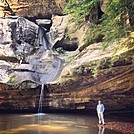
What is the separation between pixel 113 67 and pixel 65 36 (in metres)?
7.94

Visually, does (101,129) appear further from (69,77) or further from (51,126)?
(69,77)

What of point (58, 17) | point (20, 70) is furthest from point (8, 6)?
point (20, 70)

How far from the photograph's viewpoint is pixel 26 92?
20.2 meters

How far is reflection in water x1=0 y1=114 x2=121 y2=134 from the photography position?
543 inches

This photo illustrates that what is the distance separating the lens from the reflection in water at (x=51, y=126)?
13797mm

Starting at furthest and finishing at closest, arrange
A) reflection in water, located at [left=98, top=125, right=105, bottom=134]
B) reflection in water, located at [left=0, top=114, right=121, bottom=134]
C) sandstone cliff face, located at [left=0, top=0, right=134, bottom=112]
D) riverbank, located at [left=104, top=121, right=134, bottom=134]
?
sandstone cliff face, located at [left=0, top=0, right=134, bottom=112] < riverbank, located at [left=104, top=121, right=134, bottom=134] < reflection in water, located at [left=0, top=114, right=121, bottom=134] < reflection in water, located at [left=98, top=125, right=105, bottom=134]

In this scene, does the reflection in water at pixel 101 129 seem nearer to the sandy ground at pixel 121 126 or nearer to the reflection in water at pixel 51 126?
the reflection in water at pixel 51 126

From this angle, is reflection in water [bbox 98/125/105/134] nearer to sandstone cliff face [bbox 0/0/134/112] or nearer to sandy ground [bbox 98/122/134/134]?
sandy ground [bbox 98/122/134/134]

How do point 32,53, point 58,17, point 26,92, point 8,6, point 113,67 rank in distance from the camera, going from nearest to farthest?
point 113,67, point 26,92, point 32,53, point 58,17, point 8,6

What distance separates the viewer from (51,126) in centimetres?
1520

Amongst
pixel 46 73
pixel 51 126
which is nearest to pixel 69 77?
pixel 46 73

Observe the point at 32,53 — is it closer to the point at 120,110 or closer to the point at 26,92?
the point at 26,92

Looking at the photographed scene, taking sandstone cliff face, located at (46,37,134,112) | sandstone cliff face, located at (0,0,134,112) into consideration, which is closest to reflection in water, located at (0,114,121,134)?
sandstone cliff face, located at (46,37,134,112)

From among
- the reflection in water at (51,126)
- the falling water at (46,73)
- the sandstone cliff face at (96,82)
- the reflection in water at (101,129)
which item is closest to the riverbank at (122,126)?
the reflection in water at (101,129)
